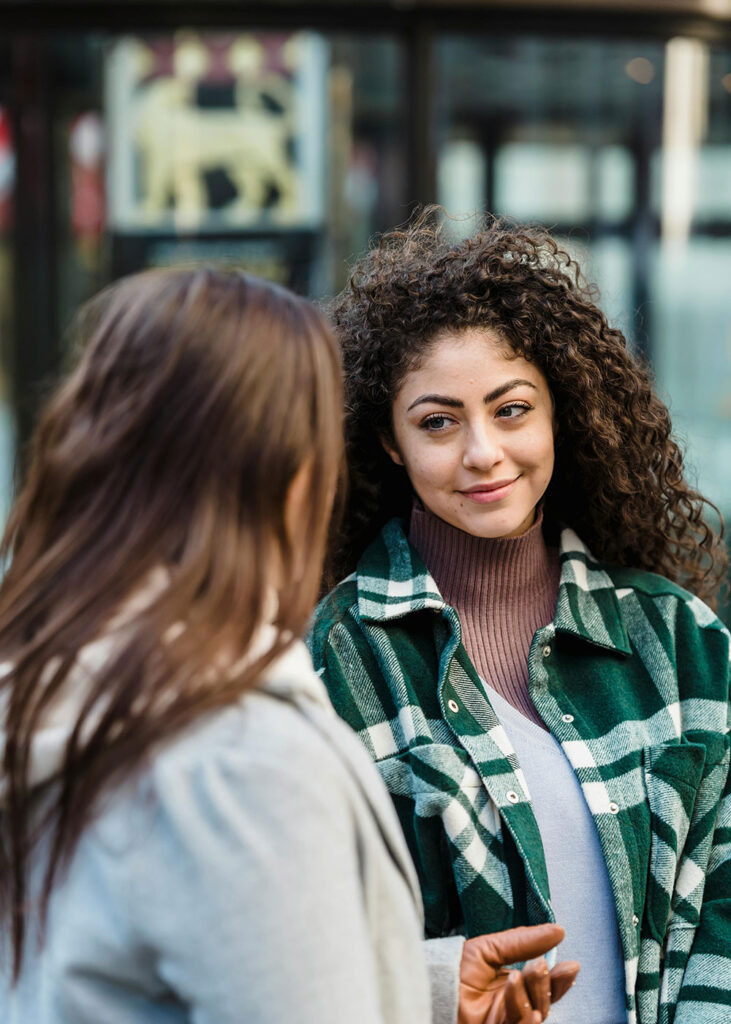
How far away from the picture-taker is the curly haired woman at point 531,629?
1864mm

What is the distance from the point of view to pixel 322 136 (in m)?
4.90

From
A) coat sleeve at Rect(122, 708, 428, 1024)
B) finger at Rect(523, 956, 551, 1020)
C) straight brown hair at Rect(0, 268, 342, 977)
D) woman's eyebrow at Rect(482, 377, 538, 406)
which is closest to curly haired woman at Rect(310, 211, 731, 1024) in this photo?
woman's eyebrow at Rect(482, 377, 538, 406)

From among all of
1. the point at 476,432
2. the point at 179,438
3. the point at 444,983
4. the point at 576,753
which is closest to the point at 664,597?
the point at 576,753

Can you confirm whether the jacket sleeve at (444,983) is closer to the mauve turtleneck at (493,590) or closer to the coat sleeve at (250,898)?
the coat sleeve at (250,898)

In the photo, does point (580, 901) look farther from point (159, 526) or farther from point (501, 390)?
point (159, 526)

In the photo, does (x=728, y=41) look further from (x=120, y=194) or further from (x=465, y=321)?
(x=465, y=321)

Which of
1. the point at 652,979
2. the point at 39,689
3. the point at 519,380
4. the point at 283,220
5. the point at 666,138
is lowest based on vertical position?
the point at 652,979

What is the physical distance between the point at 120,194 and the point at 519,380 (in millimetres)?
3254

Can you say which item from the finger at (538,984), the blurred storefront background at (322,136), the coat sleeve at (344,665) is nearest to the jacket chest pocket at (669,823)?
the finger at (538,984)

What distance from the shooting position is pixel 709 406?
208 inches

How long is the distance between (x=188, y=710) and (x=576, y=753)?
969 mm

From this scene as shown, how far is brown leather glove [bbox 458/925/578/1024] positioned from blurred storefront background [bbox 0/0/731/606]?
11.2 feet

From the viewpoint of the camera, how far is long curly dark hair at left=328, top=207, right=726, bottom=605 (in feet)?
6.89

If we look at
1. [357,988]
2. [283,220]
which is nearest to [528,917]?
[357,988]
